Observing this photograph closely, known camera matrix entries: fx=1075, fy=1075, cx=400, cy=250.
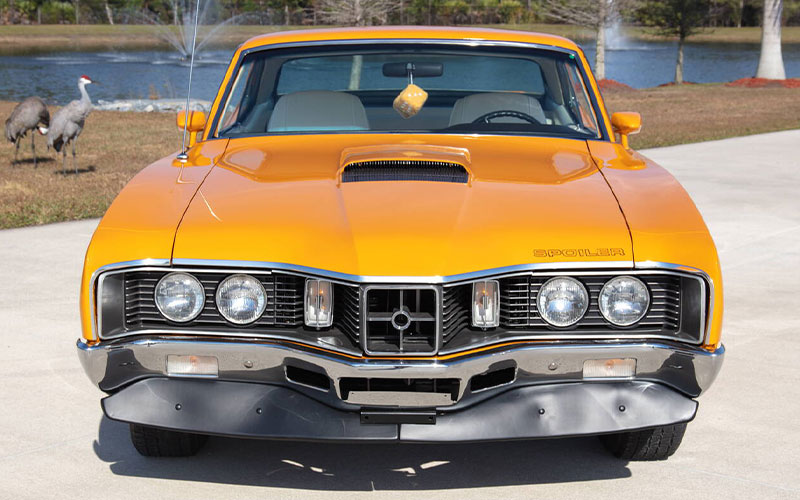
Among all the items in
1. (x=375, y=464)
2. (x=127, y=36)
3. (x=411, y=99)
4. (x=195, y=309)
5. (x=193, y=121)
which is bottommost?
(x=375, y=464)

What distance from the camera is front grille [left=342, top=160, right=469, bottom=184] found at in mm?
3803

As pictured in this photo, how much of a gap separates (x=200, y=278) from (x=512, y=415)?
105 centimetres

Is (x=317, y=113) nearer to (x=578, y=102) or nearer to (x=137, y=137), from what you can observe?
(x=578, y=102)

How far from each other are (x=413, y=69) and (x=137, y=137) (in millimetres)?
12299

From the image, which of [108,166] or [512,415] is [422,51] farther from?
[108,166]

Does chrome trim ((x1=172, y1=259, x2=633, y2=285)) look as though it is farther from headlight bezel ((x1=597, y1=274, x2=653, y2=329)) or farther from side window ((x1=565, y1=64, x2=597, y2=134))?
side window ((x1=565, y1=64, x2=597, y2=134))

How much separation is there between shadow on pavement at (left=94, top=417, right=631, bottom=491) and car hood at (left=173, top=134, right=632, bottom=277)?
0.87 m

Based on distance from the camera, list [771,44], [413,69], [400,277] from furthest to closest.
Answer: [771,44] < [413,69] < [400,277]

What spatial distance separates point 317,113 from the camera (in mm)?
4793

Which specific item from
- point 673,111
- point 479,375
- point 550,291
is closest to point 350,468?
point 479,375

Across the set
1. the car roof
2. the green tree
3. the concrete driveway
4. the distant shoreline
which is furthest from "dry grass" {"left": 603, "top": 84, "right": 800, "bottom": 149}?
the distant shoreline

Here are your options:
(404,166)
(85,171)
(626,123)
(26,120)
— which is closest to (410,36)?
(626,123)

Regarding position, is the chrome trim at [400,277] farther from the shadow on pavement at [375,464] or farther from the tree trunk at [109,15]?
the tree trunk at [109,15]

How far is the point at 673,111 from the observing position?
21.9 meters
